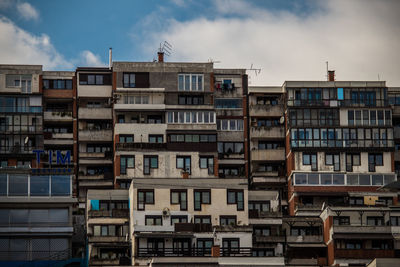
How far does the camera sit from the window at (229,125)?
151 metres

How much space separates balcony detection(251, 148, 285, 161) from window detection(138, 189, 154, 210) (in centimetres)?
2700

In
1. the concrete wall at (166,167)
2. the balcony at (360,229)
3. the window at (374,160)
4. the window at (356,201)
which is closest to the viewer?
the balcony at (360,229)

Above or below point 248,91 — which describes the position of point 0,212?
below

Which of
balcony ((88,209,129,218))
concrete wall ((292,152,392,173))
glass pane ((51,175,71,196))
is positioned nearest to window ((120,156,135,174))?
balcony ((88,209,129,218))

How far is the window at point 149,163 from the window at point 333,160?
1934 cm

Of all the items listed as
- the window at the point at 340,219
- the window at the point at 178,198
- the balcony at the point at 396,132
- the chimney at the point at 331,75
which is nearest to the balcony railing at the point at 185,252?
the window at the point at 178,198

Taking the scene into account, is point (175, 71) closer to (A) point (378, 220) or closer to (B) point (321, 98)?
(B) point (321, 98)

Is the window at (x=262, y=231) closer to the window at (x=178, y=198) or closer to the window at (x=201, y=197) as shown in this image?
the window at (x=201, y=197)

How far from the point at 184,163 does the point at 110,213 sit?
1408cm

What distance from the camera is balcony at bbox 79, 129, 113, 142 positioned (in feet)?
495

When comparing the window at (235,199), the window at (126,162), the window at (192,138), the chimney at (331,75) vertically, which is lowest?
the window at (235,199)

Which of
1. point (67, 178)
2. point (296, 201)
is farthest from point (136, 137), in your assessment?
point (67, 178)

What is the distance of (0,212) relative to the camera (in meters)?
116

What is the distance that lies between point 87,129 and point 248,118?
1825 centimetres
